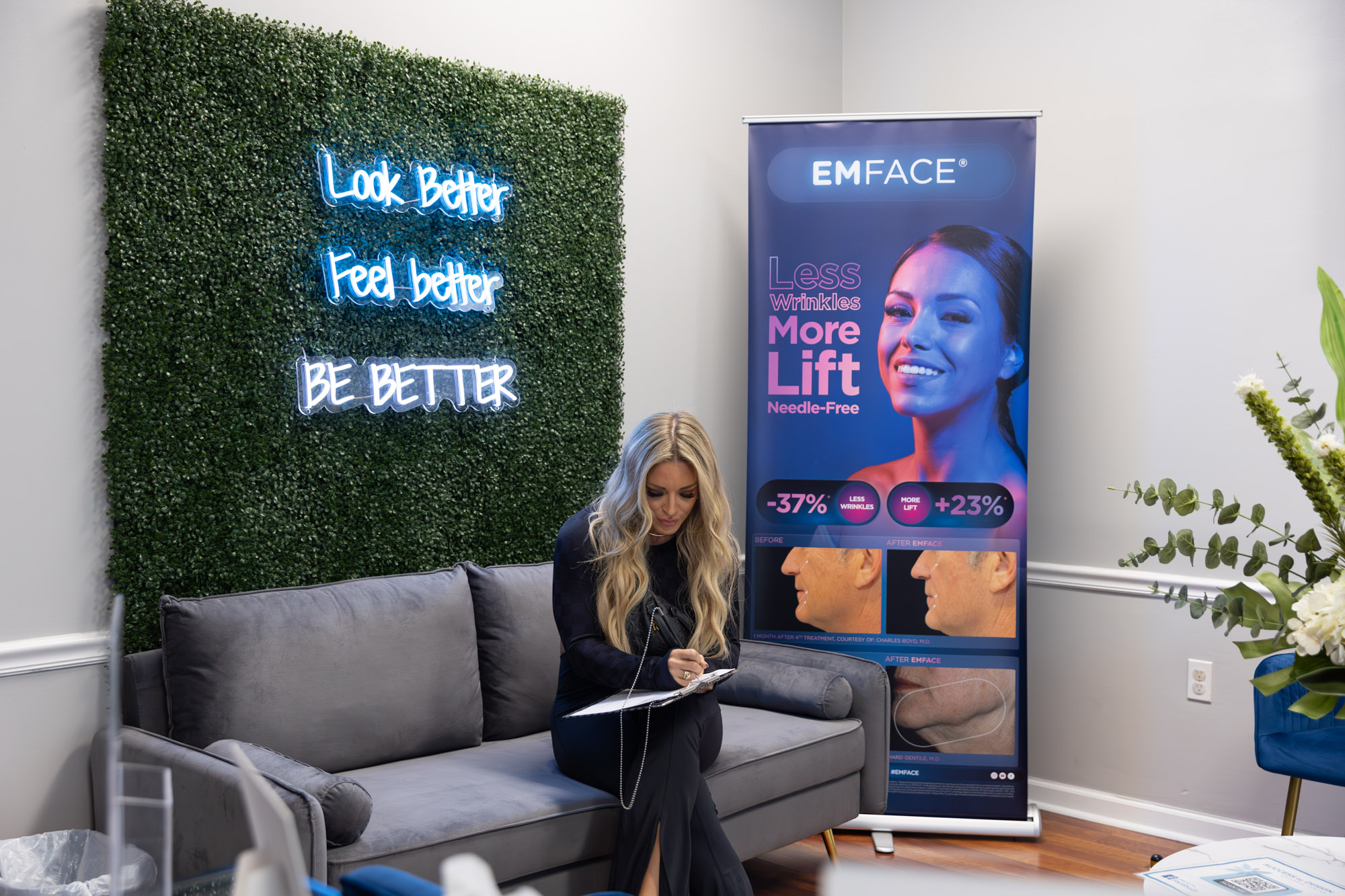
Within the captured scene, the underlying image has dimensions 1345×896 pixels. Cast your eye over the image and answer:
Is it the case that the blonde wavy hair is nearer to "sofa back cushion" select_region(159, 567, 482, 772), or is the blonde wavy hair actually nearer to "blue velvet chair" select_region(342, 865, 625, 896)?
"sofa back cushion" select_region(159, 567, 482, 772)

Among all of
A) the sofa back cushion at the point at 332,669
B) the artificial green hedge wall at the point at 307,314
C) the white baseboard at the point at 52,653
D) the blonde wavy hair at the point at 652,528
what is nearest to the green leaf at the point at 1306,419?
the blonde wavy hair at the point at 652,528

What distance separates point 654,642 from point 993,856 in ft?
4.80

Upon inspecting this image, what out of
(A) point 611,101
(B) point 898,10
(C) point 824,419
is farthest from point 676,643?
(B) point 898,10

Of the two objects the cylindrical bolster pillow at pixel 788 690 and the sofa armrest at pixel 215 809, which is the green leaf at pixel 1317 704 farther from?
the cylindrical bolster pillow at pixel 788 690

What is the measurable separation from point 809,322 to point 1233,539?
2373 millimetres

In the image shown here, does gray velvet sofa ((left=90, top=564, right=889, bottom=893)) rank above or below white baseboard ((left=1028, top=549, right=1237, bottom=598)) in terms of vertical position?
below

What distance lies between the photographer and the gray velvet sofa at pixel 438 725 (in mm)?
2107

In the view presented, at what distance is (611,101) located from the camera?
3.53 meters

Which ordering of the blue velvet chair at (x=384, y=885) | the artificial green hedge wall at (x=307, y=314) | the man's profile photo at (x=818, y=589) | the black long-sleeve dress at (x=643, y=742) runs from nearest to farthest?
1. the blue velvet chair at (x=384, y=885)
2. the black long-sleeve dress at (x=643, y=742)
3. the artificial green hedge wall at (x=307, y=314)
4. the man's profile photo at (x=818, y=589)

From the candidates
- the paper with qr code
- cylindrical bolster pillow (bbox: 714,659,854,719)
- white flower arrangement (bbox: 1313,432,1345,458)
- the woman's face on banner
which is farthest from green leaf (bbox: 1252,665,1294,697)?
the woman's face on banner

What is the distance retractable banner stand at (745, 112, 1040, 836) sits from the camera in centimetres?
340

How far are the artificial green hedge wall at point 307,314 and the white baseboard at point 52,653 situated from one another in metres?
0.10

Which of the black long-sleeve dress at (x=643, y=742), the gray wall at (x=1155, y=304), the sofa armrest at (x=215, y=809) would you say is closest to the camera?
the sofa armrest at (x=215, y=809)

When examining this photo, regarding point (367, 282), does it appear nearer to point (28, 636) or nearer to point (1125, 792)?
point (28, 636)
